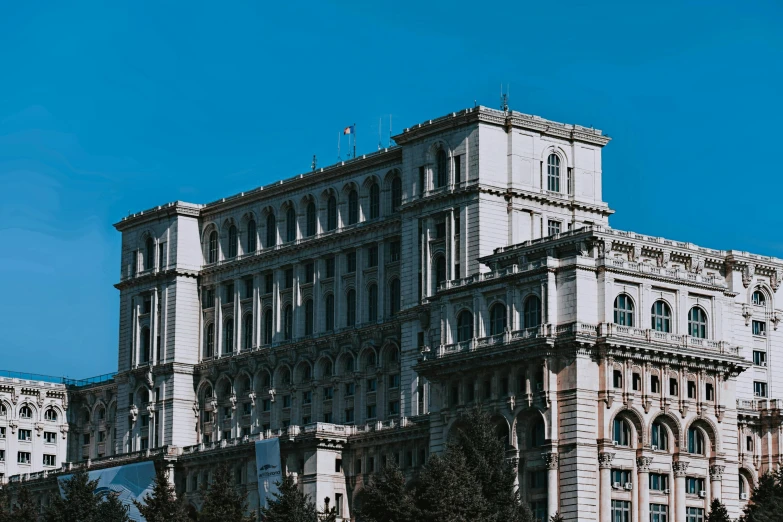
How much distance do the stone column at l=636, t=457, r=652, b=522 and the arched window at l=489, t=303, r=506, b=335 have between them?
15174mm

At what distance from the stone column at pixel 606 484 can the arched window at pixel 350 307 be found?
45292mm

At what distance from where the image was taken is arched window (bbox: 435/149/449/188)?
18341cm

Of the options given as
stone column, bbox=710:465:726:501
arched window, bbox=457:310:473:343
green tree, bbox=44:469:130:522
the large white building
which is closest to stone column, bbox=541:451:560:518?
the large white building

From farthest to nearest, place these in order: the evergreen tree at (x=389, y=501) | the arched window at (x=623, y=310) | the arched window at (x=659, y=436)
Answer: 1. the arched window at (x=623, y=310)
2. the arched window at (x=659, y=436)
3. the evergreen tree at (x=389, y=501)

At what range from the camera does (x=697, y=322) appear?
164250 mm

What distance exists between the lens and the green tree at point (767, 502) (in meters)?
138

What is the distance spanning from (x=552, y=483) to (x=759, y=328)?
44657 millimetres

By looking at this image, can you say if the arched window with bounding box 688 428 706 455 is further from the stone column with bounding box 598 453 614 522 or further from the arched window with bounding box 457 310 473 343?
the arched window with bounding box 457 310 473 343

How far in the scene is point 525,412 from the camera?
6216 inches

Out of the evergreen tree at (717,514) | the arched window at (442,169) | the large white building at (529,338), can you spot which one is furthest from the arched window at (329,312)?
the evergreen tree at (717,514)

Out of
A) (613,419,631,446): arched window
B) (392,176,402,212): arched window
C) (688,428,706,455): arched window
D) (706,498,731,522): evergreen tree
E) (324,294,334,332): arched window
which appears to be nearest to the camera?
(706,498,731,522): evergreen tree

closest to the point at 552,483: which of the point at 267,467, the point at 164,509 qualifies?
the point at 164,509

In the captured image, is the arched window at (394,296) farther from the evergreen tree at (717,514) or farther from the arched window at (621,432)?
the evergreen tree at (717,514)

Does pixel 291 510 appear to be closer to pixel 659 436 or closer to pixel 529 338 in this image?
pixel 529 338
